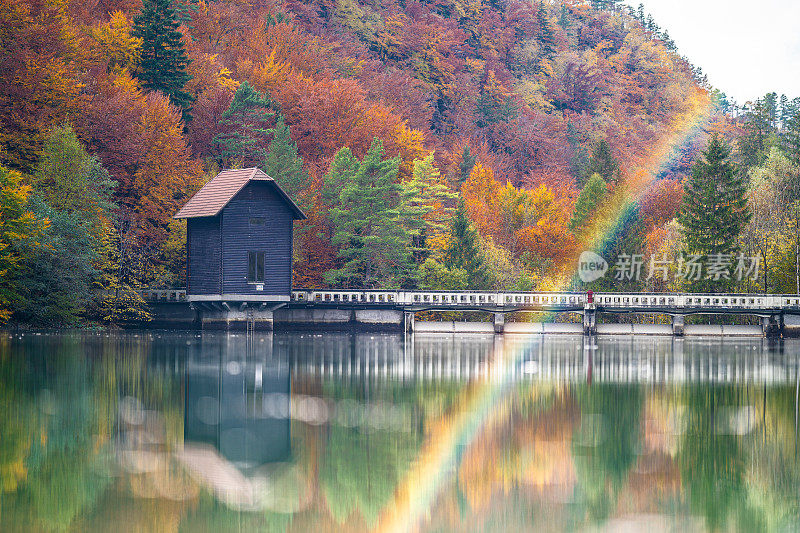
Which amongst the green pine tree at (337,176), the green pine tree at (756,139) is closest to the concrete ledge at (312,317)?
the green pine tree at (337,176)

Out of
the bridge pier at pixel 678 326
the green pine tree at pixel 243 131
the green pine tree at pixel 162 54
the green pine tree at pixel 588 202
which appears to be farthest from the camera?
the green pine tree at pixel 588 202

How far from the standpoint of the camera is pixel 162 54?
73.8 meters

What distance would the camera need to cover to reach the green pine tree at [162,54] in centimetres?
7312

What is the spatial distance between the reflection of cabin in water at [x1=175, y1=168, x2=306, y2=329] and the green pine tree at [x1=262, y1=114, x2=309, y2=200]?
27.0 feet

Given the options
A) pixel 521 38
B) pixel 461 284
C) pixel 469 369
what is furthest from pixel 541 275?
pixel 521 38

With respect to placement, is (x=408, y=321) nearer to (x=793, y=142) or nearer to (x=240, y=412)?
(x=240, y=412)

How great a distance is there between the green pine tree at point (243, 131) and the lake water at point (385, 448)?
37.1 metres

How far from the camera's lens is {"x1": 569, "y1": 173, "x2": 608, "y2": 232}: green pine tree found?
9038 centimetres

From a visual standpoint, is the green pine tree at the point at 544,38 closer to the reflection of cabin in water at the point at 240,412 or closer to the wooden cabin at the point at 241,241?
the wooden cabin at the point at 241,241

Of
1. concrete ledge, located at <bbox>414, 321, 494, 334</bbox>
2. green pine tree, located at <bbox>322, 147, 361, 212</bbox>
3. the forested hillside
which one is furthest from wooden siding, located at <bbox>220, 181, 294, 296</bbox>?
concrete ledge, located at <bbox>414, 321, 494, 334</bbox>

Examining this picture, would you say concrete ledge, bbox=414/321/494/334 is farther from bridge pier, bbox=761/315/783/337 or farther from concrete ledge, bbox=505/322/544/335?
bridge pier, bbox=761/315/783/337

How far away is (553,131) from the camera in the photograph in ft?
407

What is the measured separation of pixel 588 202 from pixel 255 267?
131 ft

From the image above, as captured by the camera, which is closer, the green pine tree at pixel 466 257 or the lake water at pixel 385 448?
the lake water at pixel 385 448
